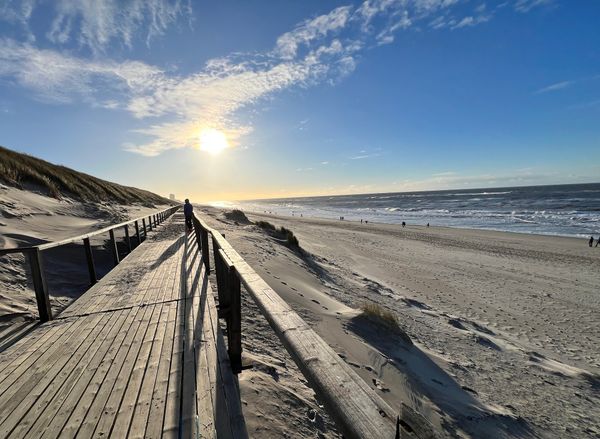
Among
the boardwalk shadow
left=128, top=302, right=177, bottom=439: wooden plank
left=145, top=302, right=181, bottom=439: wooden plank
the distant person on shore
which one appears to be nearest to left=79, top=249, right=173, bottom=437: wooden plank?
left=128, top=302, right=177, bottom=439: wooden plank

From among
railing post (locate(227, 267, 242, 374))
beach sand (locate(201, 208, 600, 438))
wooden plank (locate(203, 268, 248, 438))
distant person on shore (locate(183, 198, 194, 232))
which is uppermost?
distant person on shore (locate(183, 198, 194, 232))

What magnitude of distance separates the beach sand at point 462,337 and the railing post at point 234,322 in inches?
8.3

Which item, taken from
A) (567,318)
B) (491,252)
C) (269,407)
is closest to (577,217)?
(491,252)

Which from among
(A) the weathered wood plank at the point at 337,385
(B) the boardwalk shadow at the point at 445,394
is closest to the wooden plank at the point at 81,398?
(A) the weathered wood plank at the point at 337,385

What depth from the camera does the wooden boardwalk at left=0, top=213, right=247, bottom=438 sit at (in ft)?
7.45

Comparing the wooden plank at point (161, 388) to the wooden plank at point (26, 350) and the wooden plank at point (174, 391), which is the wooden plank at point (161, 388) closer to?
the wooden plank at point (174, 391)

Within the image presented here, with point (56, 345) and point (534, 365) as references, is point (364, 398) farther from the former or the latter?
point (534, 365)

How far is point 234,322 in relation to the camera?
294 cm

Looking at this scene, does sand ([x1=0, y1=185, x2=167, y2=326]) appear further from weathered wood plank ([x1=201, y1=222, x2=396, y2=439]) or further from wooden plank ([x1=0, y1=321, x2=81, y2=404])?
weathered wood plank ([x1=201, y1=222, x2=396, y2=439])

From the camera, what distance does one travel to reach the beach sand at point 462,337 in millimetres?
4113

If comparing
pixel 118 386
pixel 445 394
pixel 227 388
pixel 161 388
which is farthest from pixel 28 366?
pixel 445 394

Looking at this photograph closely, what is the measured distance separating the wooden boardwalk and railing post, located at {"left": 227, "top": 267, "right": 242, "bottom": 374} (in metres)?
0.13

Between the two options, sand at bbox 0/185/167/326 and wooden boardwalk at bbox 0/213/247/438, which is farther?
sand at bbox 0/185/167/326

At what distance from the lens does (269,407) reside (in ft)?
9.02
